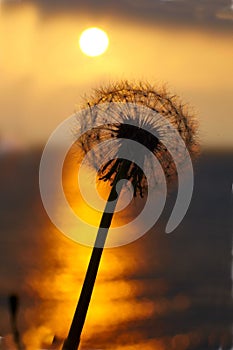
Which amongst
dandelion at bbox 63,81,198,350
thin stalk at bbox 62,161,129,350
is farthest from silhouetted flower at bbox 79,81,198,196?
thin stalk at bbox 62,161,129,350

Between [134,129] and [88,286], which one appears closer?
[88,286]

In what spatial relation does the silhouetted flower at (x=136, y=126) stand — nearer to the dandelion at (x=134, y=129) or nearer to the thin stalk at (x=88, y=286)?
the dandelion at (x=134, y=129)

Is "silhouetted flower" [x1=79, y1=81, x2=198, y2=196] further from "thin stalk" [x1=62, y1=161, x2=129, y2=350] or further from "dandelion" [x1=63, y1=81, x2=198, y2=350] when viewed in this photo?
"thin stalk" [x1=62, y1=161, x2=129, y2=350]

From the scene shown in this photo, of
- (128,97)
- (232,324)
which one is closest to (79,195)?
(128,97)

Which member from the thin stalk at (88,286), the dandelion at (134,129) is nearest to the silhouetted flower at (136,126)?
the dandelion at (134,129)

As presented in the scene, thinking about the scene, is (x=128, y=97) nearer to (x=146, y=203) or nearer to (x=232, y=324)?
(x=146, y=203)

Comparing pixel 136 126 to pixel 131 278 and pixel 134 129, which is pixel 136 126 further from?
pixel 131 278

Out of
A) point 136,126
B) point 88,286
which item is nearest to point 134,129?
point 136,126
